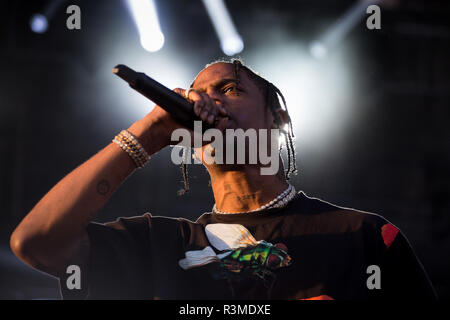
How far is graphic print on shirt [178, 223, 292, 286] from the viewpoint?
1414 millimetres

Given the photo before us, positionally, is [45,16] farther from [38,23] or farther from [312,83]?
[312,83]

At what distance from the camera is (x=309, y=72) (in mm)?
5062

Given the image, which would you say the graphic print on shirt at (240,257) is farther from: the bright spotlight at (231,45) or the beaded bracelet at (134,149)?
the bright spotlight at (231,45)

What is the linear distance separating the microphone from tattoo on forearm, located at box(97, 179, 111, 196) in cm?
30

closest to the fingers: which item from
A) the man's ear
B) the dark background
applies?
the man's ear

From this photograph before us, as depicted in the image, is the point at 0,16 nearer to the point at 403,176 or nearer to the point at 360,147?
the point at 360,147

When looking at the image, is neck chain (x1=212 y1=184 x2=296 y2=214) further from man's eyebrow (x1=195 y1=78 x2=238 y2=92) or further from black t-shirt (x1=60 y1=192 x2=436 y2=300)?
man's eyebrow (x1=195 y1=78 x2=238 y2=92)

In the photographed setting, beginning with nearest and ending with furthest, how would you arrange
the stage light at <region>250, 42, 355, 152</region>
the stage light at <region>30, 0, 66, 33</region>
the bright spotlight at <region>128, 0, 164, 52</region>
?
the bright spotlight at <region>128, 0, 164, 52</region> → the stage light at <region>30, 0, 66, 33</region> → the stage light at <region>250, 42, 355, 152</region>

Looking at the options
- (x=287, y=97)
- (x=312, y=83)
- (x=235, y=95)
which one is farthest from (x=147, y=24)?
(x=235, y=95)

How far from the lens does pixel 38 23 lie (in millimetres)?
4453

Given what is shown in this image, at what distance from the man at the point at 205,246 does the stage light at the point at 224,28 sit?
294 centimetres

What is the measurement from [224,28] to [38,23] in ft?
6.31

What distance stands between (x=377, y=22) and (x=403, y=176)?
2.10 m
